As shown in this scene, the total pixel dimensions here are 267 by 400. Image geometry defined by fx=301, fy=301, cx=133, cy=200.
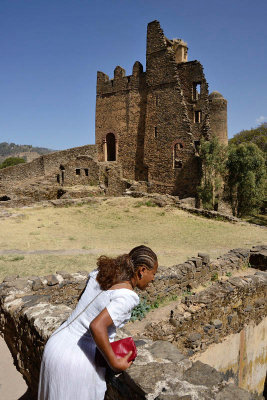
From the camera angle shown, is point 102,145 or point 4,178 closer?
point 4,178

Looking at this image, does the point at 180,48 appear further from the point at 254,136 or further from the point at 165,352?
the point at 165,352

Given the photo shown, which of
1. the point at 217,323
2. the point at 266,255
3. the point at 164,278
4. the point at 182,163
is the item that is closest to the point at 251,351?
the point at 217,323

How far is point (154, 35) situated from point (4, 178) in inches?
668

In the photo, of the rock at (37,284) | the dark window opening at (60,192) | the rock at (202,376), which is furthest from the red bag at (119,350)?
the dark window opening at (60,192)

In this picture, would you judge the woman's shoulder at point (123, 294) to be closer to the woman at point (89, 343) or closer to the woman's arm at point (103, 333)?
the woman at point (89, 343)

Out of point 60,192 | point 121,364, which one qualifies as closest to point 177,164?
point 60,192

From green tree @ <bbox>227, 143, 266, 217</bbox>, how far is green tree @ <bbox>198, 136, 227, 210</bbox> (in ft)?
2.59

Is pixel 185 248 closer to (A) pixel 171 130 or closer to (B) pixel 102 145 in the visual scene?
(A) pixel 171 130

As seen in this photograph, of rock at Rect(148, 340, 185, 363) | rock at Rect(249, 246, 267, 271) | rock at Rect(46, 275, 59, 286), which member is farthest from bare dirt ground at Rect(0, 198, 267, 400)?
rock at Rect(148, 340, 185, 363)

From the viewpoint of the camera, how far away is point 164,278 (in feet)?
25.0

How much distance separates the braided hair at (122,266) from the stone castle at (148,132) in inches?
822

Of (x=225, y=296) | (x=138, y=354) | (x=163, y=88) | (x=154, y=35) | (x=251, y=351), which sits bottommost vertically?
(x=251, y=351)

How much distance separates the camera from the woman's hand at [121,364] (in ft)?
6.89

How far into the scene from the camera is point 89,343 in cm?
216
